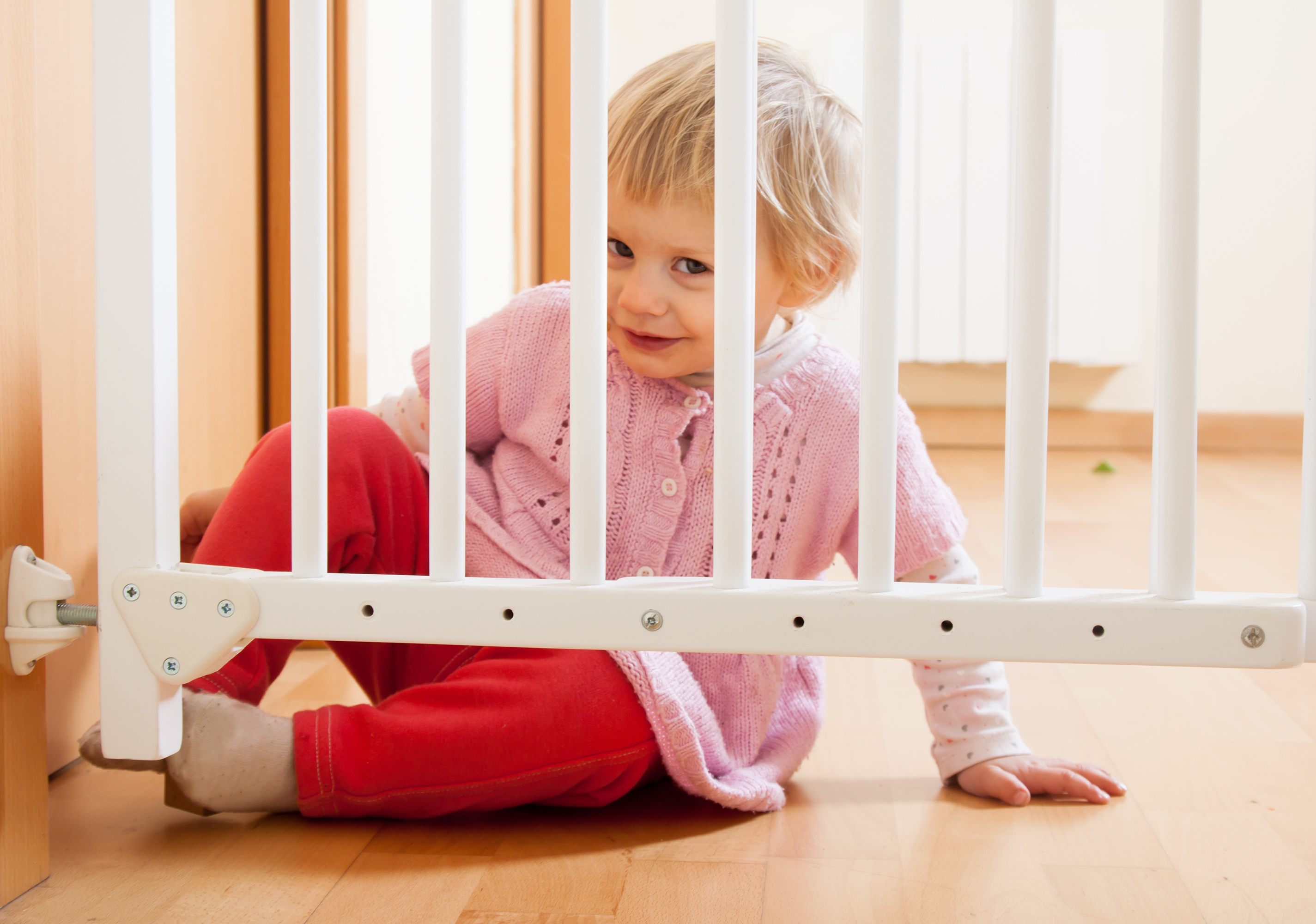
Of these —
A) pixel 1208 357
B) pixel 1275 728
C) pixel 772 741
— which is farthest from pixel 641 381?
pixel 1208 357

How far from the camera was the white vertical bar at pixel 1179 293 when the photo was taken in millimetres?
479

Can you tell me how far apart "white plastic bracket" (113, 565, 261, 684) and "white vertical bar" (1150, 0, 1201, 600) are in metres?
0.40

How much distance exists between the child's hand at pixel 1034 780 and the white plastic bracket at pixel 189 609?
47 cm

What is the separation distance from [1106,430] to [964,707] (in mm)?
2291

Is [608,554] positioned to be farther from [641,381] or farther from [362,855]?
[362,855]

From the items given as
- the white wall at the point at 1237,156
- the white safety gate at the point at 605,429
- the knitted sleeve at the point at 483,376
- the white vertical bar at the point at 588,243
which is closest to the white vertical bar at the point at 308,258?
the white safety gate at the point at 605,429

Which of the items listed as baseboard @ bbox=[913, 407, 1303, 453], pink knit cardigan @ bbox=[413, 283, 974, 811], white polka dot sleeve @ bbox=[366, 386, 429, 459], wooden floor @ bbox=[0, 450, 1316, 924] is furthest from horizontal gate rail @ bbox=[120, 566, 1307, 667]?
baseboard @ bbox=[913, 407, 1303, 453]

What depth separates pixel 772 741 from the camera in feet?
2.68

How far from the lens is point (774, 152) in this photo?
0.80 meters

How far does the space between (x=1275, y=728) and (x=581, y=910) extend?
0.60 meters

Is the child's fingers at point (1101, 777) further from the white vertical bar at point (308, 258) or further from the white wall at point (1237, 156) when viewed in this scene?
the white wall at point (1237, 156)

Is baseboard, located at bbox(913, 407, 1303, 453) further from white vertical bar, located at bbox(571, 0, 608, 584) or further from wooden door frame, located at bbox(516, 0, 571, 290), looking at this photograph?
white vertical bar, located at bbox(571, 0, 608, 584)

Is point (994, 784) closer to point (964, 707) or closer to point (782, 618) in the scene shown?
point (964, 707)

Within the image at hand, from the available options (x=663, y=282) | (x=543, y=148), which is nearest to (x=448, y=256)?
(x=663, y=282)
